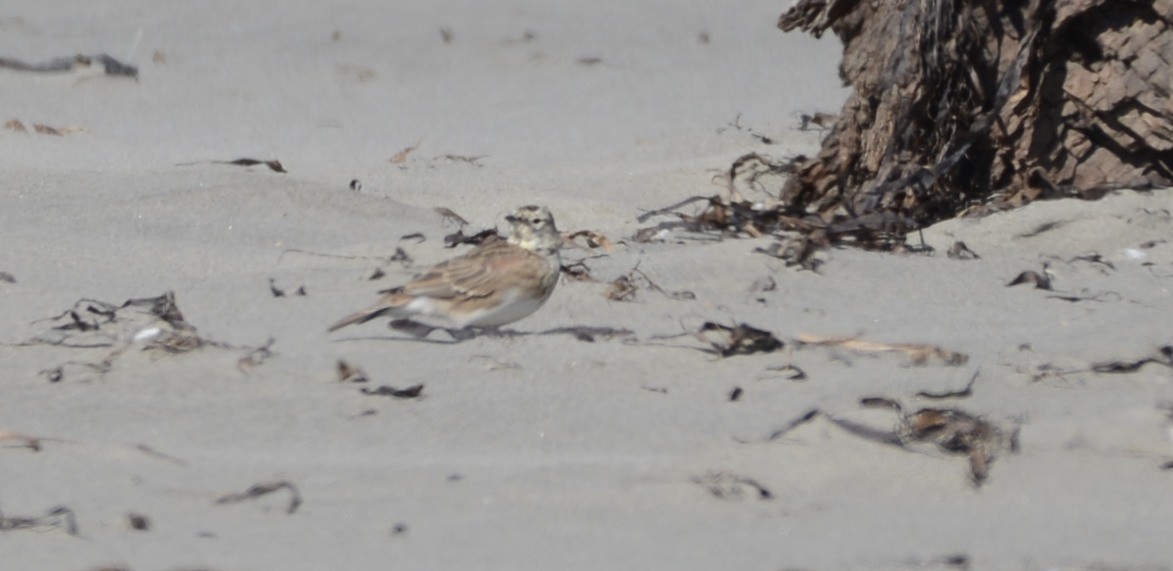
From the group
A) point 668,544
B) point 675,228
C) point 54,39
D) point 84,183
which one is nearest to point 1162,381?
point 668,544

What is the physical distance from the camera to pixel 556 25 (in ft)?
42.7

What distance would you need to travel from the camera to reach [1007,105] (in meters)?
7.43

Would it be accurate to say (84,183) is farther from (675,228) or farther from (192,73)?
(192,73)

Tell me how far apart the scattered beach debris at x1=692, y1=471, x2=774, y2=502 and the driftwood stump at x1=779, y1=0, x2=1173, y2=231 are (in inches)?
132

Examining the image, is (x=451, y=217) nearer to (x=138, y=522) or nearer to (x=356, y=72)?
(x=138, y=522)

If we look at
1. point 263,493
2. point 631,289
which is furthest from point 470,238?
point 263,493

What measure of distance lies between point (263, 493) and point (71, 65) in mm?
8291

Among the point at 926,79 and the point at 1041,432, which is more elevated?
the point at 926,79

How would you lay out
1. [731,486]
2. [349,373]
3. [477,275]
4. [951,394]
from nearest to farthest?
[731,486] → [951,394] → [349,373] → [477,275]

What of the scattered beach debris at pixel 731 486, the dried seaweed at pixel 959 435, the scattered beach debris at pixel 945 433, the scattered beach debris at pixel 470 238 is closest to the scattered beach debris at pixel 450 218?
the scattered beach debris at pixel 470 238

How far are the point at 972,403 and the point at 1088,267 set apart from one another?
231 centimetres

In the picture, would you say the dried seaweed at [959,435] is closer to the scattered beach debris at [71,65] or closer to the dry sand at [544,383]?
the dry sand at [544,383]

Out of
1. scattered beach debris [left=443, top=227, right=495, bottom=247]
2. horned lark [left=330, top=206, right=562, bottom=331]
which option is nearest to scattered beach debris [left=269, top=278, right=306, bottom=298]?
horned lark [left=330, top=206, right=562, bottom=331]

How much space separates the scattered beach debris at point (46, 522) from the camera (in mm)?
3627
